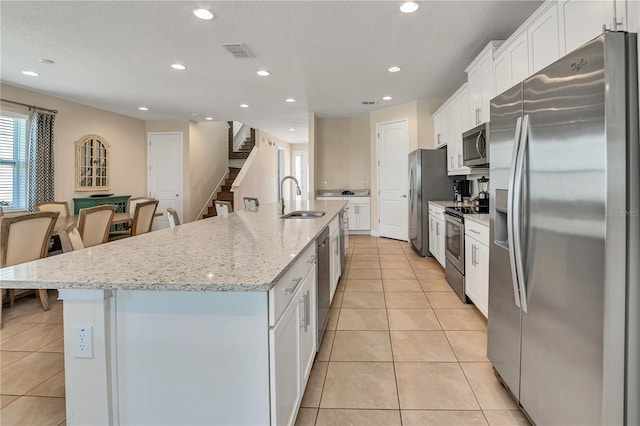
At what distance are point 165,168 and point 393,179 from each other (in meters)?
5.15

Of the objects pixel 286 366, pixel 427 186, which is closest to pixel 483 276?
pixel 286 366

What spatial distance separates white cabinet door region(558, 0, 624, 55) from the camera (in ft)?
5.51

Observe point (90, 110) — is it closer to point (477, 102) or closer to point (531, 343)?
point (477, 102)

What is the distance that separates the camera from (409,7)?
2.92 metres

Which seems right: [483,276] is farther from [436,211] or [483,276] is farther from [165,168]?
[165,168]

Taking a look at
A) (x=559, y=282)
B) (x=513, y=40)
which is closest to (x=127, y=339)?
(x=559, y=282)

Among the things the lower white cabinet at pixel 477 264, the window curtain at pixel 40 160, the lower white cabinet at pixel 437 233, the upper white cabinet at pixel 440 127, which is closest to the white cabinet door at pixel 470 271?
the lower white cabinet at pixel 477 264

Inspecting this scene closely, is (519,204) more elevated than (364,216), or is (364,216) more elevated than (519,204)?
(519,204)

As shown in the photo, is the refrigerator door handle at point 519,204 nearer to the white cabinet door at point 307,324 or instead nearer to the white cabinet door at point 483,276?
the white cabinet door at point 307,324

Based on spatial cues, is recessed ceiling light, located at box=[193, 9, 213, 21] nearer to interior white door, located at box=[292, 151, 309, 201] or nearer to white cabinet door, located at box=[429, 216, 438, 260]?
white cabinet door, located at box=[429, 216, 438, 260]

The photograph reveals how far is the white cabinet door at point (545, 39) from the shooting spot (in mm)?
2217

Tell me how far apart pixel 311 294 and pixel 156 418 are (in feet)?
3.19

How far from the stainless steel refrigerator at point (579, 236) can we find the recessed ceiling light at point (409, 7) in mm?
1692

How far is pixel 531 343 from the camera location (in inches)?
59.8
